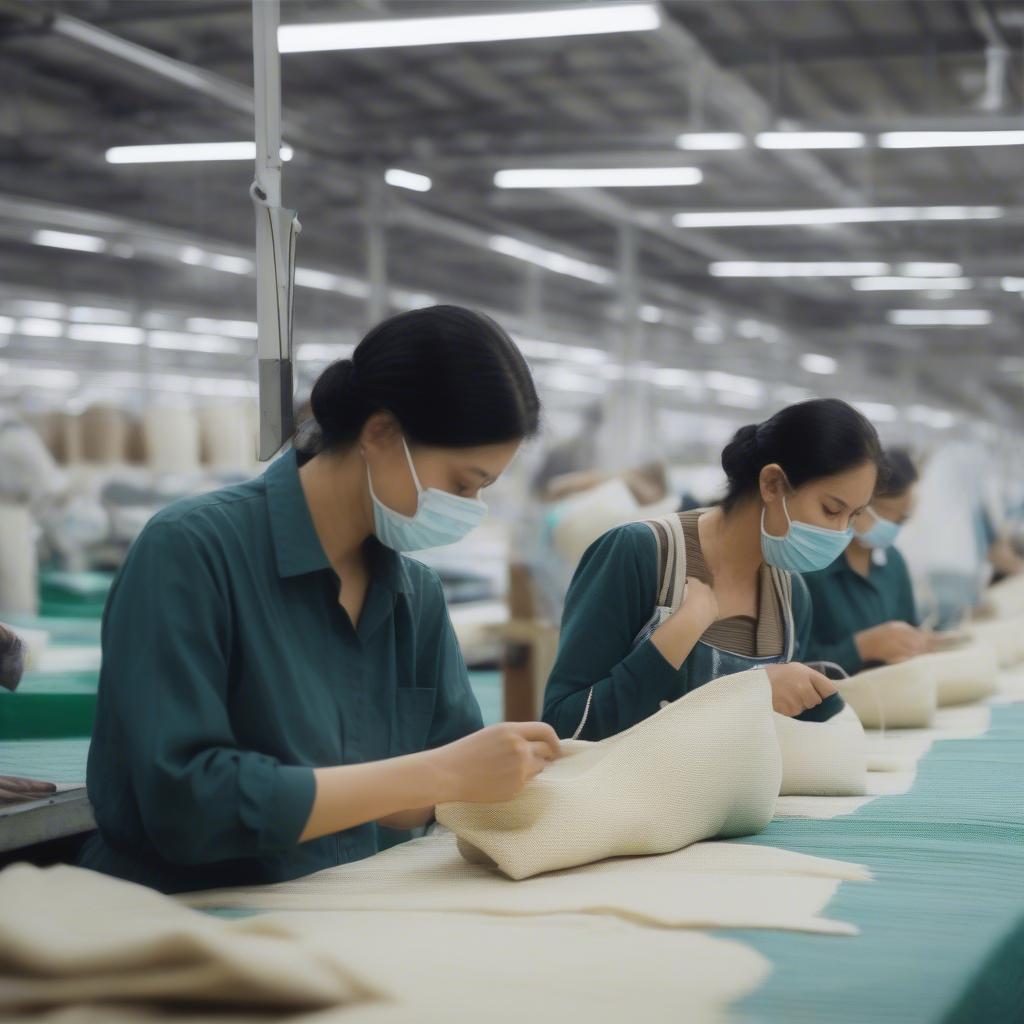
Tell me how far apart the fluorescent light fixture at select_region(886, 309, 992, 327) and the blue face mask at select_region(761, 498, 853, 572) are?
1174 centimetres

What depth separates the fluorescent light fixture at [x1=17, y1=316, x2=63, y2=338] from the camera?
31.5ft

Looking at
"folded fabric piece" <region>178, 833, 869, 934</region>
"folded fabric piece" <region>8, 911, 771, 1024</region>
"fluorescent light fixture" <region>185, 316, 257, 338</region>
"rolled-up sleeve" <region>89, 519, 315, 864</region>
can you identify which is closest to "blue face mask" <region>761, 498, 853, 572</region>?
"folded fabric piece" <region>178, 833, 869, 934</region>

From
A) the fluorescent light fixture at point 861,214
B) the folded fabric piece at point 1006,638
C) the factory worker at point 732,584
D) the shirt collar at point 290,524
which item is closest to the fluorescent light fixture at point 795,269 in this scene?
the fluorescent light fixture at point 861,214

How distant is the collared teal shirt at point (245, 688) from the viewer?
50.3 inches

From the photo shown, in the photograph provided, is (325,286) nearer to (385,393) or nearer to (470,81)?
(470,81)

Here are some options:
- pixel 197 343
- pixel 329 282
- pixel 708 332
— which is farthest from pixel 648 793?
pixel 708 332

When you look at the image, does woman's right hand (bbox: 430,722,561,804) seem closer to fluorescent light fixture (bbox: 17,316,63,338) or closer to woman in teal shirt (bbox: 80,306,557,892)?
woman in teal shirt (bbox: 80,306,557,892)

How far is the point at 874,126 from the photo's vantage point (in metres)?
6.00

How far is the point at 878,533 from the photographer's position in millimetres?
3178

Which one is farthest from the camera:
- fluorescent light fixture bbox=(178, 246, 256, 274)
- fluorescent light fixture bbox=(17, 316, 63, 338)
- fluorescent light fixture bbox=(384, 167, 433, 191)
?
fluorescent light fixture bbox=(17, 316, 63, 338)

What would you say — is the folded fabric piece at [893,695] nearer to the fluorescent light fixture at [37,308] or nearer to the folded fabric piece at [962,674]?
the folded fabric piece at [962,674]

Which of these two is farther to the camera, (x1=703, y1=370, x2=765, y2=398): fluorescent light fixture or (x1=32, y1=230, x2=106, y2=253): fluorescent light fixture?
(x1=703, y1=370, x2=765, y2=398): fluorescent light fixture

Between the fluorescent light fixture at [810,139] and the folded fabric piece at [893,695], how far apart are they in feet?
12.7

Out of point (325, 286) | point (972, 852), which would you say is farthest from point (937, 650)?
point (325, 286)
